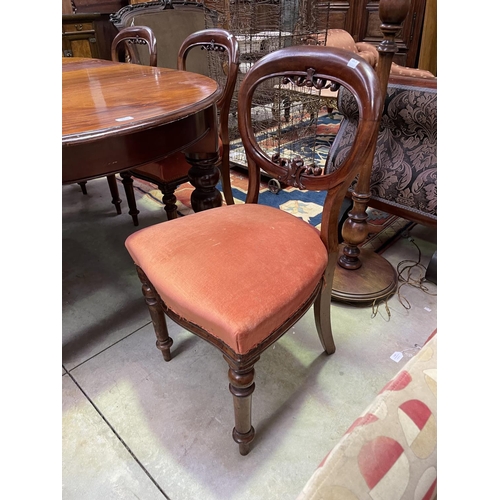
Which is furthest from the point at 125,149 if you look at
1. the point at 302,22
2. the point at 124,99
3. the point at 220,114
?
the point at 302,22

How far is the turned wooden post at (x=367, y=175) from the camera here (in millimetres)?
1080

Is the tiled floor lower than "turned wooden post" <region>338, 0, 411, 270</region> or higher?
lower

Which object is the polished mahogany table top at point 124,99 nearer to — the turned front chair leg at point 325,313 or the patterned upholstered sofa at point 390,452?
the turned front chair leg at point 325,313

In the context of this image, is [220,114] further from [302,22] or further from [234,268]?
[302,22]

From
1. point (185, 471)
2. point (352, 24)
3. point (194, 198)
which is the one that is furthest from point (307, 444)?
point (352, 24)

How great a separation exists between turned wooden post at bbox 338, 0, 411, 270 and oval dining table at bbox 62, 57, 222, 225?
0.50m

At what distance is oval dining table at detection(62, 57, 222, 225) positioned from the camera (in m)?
0.81

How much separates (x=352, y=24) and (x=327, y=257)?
4.34 meters

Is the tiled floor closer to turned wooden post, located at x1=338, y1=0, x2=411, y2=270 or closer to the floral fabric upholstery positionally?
turned wooden post, located at x1=338, y1=0, x2=411, y2=270

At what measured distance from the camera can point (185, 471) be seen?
3.14 feet

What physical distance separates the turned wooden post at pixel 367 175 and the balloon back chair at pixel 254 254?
17cm

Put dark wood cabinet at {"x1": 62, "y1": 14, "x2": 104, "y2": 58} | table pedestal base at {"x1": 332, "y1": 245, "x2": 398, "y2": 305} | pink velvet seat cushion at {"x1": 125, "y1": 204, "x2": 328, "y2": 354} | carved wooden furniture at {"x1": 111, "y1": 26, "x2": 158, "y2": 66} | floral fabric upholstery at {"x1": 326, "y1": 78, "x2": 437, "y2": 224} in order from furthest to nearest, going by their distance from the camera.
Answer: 1. dark wood cabinet at {"x1": 62, "y1": 14, "x2": 104, "y2": 58}
2. carved wooden furniture at {"x1": 111, "y1": 26, "x2": 158, "y2": 66}
3. table pedestal base at {"x1": 332, "y1": 245, "x2": 398, "y2": 305}
4. floral fabric upholstery at {"x1": 326, "y1": 78, "x2": 437, "y2": 224}
5. pink velvet seat cushion at {"x1": 125, "y1": 204, "x2": 328, "y2": 354}

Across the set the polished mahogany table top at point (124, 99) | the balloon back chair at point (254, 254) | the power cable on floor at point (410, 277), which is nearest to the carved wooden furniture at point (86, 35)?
the polished mahogany table top at point (124, 99)

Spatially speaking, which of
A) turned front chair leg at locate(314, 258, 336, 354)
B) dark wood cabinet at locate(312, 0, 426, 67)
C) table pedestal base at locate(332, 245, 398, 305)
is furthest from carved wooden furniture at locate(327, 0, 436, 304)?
dark wood cabinet at locate(312, 0, 426, 67)
